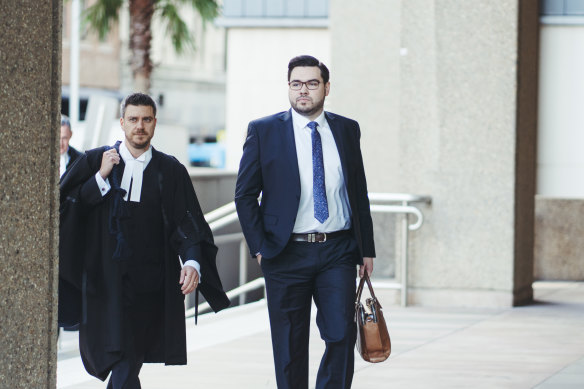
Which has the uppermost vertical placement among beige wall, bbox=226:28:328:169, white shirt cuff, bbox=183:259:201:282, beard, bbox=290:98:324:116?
beige wall, bbox=226:28:328:169

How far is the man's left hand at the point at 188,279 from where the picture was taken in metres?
5.12

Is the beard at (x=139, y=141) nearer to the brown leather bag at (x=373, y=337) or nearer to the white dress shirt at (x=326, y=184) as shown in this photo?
the white dress shirt at (x=326, y=184)

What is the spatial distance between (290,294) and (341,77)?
708cm

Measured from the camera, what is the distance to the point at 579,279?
12914mm

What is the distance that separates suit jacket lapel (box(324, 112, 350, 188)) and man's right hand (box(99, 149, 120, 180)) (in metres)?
1.01

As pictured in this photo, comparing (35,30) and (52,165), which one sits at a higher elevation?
(35,30)

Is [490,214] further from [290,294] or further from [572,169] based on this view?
A: [290,294]

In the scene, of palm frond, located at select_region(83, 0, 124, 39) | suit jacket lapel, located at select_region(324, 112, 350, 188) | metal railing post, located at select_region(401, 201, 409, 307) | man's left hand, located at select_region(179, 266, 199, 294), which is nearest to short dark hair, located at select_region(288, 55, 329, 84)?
suit jacket lapel, located at select_region(324, 112, 350, 188)

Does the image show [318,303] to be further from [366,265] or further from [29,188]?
[29,188]

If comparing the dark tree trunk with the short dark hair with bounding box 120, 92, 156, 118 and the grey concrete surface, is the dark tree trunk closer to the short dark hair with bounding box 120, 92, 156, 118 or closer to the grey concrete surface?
the grey concrete surface

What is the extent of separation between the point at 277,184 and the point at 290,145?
19 cm

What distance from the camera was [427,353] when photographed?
818 centimetres

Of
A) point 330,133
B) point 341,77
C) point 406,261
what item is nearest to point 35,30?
point 330,133

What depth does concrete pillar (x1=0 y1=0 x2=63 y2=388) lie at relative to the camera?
12.1 ft
